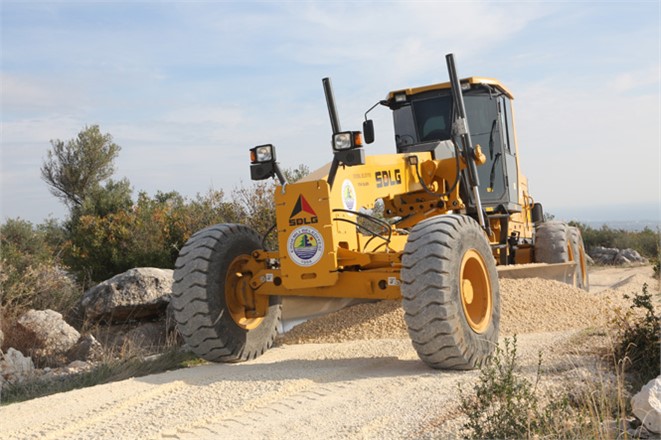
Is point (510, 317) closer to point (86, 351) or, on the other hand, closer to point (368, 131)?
point (368, 131)

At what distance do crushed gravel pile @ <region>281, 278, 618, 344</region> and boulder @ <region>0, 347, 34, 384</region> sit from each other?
2.83 meters

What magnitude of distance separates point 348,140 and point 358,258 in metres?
1.10

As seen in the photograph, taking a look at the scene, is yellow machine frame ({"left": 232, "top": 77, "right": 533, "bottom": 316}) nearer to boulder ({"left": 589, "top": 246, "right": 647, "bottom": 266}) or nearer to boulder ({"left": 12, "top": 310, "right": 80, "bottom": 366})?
boulder ({"left": 12, "top": 310, "right": 80, "bottom": 366})

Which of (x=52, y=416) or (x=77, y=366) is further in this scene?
(x=77, y=366)

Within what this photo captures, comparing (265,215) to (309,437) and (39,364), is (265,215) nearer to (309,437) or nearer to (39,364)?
(39,364)

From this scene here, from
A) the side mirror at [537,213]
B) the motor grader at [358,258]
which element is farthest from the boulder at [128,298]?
the side mirror at [537,213]

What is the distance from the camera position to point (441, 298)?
5.85 m

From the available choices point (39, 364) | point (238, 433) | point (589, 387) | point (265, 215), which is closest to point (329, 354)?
point (238, 433)

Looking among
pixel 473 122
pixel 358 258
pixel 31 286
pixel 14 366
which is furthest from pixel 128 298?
pixel 473 122

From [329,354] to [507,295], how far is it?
9.30ft

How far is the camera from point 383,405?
199 inches

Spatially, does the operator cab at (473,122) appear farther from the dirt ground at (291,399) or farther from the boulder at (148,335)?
the boulder at (148,335)

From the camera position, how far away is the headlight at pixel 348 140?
6.66 meters

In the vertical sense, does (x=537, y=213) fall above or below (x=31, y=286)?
above
